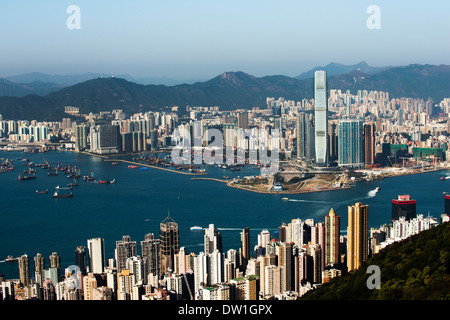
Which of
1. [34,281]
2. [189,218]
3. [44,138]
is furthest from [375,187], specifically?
[44,138]

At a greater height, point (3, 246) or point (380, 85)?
point (380, 85)

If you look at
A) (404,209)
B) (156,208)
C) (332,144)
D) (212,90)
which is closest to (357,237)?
(404,209)

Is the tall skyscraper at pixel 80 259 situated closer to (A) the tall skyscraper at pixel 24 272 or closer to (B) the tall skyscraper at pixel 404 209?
(A) the tall skyscraper at pixel 24 272

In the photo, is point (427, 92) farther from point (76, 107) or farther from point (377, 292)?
point (377, 292)

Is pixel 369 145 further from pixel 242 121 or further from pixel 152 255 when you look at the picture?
pixel 152 255

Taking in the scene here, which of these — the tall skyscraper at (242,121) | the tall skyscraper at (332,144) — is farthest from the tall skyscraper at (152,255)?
the tall skyscraper at (242,121)

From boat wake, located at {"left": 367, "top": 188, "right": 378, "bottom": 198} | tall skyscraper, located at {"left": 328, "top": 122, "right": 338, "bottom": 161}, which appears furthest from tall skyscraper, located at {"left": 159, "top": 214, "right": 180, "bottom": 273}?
tall skyscraper, located at {"left": 328, "top": 122, "right": 338, "bottom": 161}

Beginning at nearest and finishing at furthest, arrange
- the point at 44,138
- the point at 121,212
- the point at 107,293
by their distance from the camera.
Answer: the point at 107,293 → the point at 121,212 → the point at 44,138
